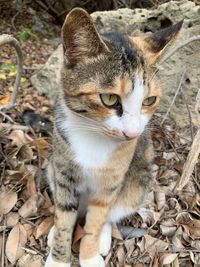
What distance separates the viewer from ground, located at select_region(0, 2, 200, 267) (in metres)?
2.28

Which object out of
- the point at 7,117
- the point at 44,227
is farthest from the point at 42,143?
the point at 44,227

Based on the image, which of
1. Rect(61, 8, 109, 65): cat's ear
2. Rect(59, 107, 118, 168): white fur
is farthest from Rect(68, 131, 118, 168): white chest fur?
Rect(61, 8, 109, 65): cat's ear

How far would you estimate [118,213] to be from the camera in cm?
232

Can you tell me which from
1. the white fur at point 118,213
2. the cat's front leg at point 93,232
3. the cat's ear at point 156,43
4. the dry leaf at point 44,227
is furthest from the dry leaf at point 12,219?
the cat's ear at point 156,43

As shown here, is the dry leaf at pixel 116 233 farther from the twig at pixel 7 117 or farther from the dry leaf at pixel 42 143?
the twig at pixel 7 117

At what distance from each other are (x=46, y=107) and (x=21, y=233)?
1.22m

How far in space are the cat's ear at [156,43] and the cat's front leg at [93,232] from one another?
0.76 m

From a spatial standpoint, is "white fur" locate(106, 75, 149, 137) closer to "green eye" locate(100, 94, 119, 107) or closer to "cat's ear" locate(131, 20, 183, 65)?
"green eye" locate(100, 94, 119, 107)

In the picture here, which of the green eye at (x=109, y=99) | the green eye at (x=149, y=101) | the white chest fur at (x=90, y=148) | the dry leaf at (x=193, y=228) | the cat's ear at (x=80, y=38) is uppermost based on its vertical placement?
the cat's ear at (x=80, y=38)

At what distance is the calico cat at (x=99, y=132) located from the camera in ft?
5.51

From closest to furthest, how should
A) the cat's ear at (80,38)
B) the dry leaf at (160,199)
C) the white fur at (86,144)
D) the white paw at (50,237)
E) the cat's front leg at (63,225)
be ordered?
1. the cat's ear at (80,38)
2. the white fur at (86,144)
3. the cat's front leg at (63,225)
4. the white paw at (50,237)
5. the dry leaf at (160,199)

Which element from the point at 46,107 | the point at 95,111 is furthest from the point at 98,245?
the point at 46,107

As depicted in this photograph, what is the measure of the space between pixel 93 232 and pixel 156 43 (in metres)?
0.99

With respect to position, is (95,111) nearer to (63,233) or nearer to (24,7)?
(63,233)
